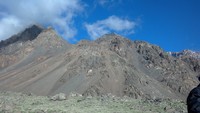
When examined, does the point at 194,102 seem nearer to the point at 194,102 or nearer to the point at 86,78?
the point at 194,102

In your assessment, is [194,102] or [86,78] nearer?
[194,102]

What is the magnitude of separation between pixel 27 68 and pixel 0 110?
5862 inches

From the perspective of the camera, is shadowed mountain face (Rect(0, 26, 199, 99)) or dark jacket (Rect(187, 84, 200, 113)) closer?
dark jacket (Rect(187, 84, 200, 113))

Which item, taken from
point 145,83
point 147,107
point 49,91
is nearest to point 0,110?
point 147,107

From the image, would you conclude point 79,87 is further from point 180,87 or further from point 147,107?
point 147,107

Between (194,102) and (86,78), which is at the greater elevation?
(86,78)

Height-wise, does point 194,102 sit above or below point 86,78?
below

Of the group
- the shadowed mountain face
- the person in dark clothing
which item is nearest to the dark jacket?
the person in dark clothing

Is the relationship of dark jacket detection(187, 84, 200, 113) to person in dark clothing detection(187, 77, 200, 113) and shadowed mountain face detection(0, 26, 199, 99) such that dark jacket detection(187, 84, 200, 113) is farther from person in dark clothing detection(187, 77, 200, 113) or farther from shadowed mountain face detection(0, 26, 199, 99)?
shadowed mountain face detection(0, 26, 199, 99)

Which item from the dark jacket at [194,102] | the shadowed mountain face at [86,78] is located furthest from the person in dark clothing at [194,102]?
the shadowed mountain face at [86,78]

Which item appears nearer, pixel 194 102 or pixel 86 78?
pixel 194 102

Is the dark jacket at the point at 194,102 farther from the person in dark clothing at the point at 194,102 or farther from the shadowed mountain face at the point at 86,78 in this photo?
the shadowed mountain face at the point at 86,78

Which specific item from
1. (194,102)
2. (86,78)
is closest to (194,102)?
(194,102)

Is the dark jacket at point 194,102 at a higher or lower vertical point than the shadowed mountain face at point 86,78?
lower
